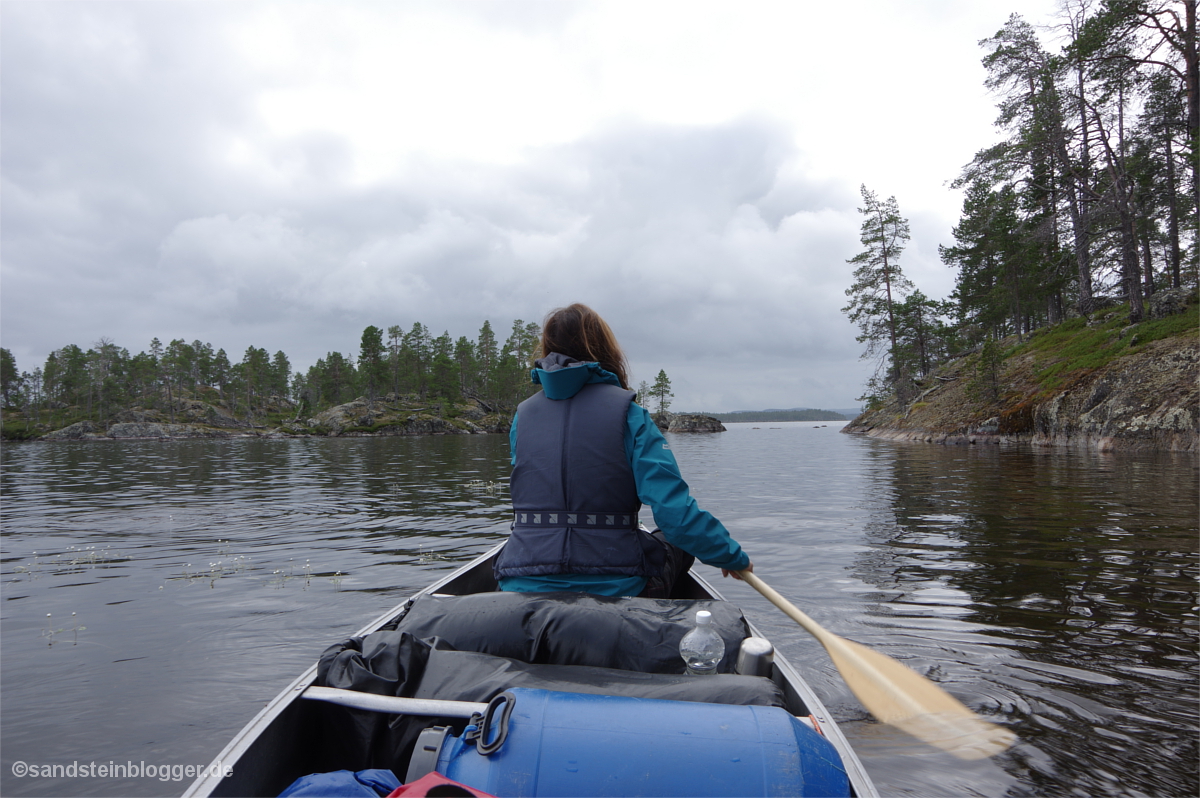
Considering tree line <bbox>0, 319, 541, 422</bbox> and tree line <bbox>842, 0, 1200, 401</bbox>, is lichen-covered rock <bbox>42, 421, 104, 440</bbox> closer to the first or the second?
tree line <bbox>0, 319, 541, 422</bbox>

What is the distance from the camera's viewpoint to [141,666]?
5.27 meters

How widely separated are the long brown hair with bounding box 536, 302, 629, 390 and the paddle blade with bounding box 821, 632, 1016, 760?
2.55 meters

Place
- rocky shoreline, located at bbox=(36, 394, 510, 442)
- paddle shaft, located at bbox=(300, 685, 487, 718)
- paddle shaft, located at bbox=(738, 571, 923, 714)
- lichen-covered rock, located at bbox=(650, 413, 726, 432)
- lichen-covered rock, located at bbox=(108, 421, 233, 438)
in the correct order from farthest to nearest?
lichen-covered rock, located at bbox=(650, 413, 726, 432) → lichen-covered rock, located at bbox=(108, 421, 233, 438) → rocky shoreline, located at bbox=(36, 394, 510, 442) → paddle shaft, located at bbox=(738, 571, 923, 714) → paddle shaft, located at bbox=(300, 685, 487, 718)

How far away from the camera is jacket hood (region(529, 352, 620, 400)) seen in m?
3.48

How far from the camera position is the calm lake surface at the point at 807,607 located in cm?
382

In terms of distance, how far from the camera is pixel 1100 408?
23078mm

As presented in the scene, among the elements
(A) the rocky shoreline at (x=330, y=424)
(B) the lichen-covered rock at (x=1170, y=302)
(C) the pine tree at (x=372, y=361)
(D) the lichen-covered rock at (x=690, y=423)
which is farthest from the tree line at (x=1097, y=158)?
(C) the pine tree at (x=372, y=361)

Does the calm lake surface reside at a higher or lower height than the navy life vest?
lower

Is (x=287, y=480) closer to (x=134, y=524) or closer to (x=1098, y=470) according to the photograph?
(x=134, y=524)

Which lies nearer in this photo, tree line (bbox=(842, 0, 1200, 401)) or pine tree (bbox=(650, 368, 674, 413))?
tree line (bbox=(842, 0, 1200, 401))

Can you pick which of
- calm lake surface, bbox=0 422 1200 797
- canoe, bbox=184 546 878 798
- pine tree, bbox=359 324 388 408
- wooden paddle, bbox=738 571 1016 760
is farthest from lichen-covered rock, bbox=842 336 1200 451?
pine tree, bbox=359 324 388 408

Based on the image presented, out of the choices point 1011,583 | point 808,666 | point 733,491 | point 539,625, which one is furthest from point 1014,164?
point 539,625

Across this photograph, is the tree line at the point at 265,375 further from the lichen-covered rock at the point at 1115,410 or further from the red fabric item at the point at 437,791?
the red fabric item at the point at 437,791

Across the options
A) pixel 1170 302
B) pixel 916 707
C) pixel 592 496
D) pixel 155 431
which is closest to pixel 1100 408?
pixel 1170 302
